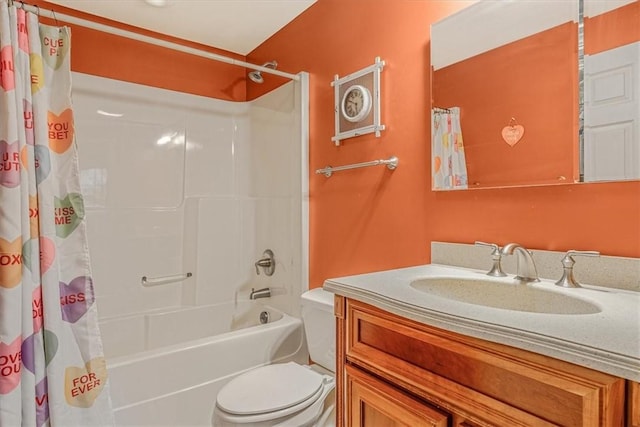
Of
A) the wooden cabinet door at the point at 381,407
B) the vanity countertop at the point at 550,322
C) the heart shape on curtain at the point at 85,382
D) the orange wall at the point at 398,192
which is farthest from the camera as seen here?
the heart shape on curtain at the point at 85,382

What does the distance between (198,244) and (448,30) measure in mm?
1962

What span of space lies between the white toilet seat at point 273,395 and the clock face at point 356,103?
1.19m

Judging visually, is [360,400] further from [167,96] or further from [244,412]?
[167,96]

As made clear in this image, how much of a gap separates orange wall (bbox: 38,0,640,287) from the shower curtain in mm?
989

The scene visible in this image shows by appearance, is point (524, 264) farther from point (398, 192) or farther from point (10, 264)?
point (10, 264)

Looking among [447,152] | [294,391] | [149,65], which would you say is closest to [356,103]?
[447,152]

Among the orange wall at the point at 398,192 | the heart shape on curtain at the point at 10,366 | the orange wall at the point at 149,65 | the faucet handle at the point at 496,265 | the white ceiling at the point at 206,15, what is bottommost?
the heart shape on curtain at the point at 10,366

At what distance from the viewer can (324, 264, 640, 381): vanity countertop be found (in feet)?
1.85

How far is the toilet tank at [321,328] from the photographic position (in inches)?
61.9

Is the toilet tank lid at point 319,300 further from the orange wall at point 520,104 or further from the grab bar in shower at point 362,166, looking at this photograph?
the orange wall at point 520,104

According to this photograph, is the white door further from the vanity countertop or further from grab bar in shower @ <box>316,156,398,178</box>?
grab bar in shower @ <box>316,156,398,178</box>

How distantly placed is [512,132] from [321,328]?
1.09 metres

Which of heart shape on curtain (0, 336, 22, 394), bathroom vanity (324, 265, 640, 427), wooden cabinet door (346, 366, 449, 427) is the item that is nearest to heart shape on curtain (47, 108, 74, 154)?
heart shape on curtain (0, 336, 22, 394)

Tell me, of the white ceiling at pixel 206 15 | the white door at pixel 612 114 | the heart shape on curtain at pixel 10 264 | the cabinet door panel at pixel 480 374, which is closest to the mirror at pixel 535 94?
the white door at pixel 612 114
